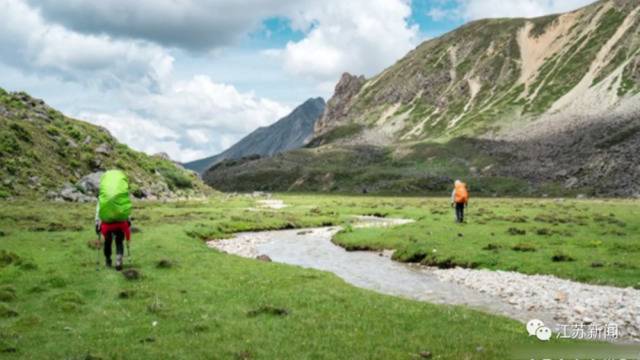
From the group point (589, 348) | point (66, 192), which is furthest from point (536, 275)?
point (66, 192)

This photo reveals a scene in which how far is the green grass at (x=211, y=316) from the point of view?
706 inches

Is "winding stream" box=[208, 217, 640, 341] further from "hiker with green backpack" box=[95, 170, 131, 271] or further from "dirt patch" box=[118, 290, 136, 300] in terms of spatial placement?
"hiker with green backpack" box=[95, 170, 131, 271]

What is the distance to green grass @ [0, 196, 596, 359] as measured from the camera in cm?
1794

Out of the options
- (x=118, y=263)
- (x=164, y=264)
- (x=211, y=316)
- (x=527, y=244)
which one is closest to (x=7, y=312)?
(x=211, y=316)

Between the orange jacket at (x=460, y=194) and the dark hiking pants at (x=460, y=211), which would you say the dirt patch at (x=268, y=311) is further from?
the dark hiking pants at (x=460, y=211)

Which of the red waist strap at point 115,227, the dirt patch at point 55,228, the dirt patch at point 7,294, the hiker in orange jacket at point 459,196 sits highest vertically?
the hiker in orange jacket at point 459,196

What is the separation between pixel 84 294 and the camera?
24.4 metres

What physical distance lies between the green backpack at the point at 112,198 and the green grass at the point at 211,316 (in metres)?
2.89

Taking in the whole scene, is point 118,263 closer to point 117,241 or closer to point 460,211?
point 117,241

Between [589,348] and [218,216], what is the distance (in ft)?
190

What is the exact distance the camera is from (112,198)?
27.4 m

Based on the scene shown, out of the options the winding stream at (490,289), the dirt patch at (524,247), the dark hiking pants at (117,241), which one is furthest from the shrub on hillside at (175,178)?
the dark hiking pants at (117,241)

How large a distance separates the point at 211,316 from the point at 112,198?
9199 mm

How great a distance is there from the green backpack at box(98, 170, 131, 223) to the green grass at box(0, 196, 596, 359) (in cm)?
289
